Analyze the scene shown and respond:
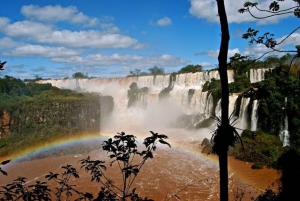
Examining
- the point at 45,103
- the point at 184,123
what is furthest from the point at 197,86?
the point at 45,103

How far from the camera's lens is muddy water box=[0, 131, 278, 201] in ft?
43.0

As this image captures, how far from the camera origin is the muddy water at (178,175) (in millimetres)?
13102

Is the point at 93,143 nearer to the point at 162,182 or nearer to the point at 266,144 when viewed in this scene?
the point at 162,182

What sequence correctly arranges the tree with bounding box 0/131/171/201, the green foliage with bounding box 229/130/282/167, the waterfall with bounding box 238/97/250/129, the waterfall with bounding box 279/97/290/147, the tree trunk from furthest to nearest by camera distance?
the waterfall with bounding box 238/97/250/129 < the waterfall with bounding box 279/97/290/147 < the green foliage with bounding box 229/130/282/167 < the tree trunk < the tree with bounding box 0/131/171/201

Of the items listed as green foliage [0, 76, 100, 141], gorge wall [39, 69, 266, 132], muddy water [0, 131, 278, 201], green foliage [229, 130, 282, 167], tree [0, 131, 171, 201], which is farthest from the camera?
green foliage [0, 76, 100, 141]

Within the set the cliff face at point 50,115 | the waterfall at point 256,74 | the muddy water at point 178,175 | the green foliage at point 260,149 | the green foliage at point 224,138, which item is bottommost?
the muddy water at point 178,175

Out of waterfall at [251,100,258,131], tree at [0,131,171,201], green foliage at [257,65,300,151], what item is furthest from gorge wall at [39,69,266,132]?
tree at [0,131,171,201]

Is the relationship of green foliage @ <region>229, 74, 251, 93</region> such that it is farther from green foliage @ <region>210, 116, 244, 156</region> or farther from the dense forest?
green foliage @ <region>210, 116, 244, 156</region>

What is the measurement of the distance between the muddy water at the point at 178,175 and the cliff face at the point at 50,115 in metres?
7.65

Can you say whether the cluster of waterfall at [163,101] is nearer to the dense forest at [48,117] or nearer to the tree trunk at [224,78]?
the dense forest at [48,117]

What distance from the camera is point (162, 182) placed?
1454cm

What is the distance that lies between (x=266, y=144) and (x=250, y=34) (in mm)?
15110

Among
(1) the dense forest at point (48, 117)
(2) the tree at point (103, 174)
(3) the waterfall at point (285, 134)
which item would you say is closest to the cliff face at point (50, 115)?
(1) the dense forest at point (48, 117)

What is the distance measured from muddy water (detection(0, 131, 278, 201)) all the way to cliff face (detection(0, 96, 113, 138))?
765cm
